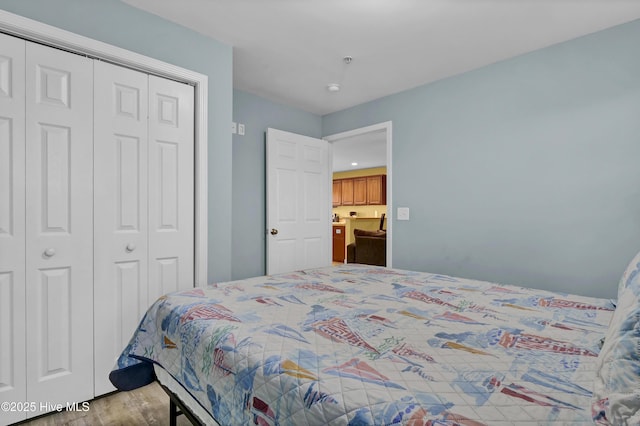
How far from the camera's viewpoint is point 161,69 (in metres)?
2.21

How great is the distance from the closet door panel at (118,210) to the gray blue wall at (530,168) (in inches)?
96.3

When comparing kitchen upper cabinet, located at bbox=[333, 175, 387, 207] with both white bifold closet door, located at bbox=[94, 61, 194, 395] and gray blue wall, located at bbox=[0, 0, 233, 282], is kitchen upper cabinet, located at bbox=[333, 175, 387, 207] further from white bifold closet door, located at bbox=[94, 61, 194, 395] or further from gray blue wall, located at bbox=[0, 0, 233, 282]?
white bifold closet door, located at bbox=[94, 61, 194, 395]

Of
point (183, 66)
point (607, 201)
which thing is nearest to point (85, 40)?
point (183, 66)

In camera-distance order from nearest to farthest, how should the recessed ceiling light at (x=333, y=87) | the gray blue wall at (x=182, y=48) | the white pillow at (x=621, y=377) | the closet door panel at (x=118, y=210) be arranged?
the white pillow at (x=621, y=377)
the gray blue wall at (x=182, y=48)
the closet door panel at (x=118, y=210)
the recessed ceiling light at (x=333, y=87)

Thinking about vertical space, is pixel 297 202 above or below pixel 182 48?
below

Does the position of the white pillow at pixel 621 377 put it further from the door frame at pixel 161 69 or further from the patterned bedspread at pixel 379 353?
the door frame at pixel 161 69

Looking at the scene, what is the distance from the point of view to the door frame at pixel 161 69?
5.74 feet

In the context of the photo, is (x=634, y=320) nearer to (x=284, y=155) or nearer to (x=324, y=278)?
(x=324, y=278)

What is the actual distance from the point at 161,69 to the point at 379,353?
2218mm

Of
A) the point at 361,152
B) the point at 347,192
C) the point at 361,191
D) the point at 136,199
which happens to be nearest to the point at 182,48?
the point at 136,199

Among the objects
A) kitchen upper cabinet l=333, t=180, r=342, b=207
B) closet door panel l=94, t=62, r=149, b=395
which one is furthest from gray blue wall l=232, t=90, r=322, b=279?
kitchen upper cabinet l=333, t=180, r=342, b=207

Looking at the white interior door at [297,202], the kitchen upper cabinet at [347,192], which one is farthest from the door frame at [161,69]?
the kitchen upper cabinet at [347,192]

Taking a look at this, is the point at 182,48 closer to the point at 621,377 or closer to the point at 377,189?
the point at 621,377

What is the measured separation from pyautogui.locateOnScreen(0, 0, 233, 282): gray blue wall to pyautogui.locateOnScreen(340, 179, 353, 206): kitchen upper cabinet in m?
6.86
